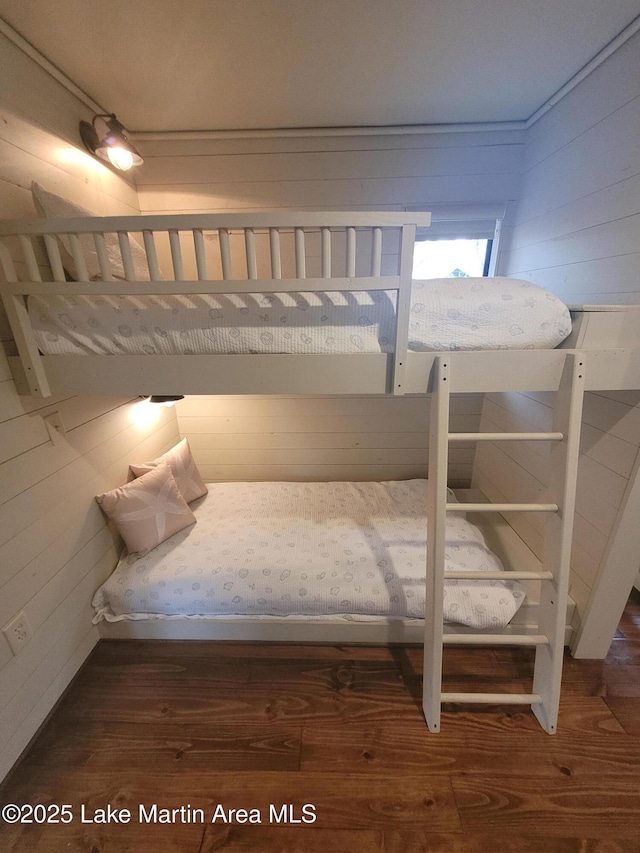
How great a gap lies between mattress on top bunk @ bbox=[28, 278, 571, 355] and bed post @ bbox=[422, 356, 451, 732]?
0.55 feet

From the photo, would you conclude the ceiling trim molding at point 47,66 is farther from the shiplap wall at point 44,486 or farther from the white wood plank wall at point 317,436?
the white wood plank wall at point 317,436

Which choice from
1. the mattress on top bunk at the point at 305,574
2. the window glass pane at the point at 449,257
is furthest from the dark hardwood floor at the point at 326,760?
the window glass pane at the point at 449,257

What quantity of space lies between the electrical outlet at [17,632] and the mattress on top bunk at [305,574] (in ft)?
1.07

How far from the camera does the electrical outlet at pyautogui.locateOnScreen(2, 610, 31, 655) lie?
1.12 metres

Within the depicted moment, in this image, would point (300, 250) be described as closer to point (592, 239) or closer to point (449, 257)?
point (592, 239)

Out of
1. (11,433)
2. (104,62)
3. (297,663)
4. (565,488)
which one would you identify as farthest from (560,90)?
(297,663)

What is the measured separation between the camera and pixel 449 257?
211cm

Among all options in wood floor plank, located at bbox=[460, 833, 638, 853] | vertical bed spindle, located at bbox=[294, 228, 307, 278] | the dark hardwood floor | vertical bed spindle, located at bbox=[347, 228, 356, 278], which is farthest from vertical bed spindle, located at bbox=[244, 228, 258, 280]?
wood floor plank, located at bbox=[460, 833, 638, 853]

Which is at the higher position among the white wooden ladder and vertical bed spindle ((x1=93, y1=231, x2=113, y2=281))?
vertical bed spindle ((x1=93, y1=231, x2=113, y2=281))

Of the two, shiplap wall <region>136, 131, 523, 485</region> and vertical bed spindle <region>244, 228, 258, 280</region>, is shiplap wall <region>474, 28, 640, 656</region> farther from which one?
vertical bed spindle <region>244, 228, 258, 280</region>

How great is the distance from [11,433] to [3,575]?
1.62ft

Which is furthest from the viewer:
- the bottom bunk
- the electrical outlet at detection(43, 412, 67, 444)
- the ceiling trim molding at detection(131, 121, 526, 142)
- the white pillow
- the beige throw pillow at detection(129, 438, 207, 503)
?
the beige throw pillow at detection(129, 438, 207, 503)

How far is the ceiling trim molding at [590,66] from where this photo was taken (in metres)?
1.20

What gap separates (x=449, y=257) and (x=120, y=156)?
74.6 inches
